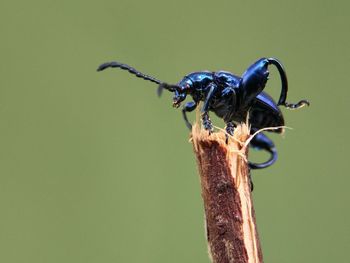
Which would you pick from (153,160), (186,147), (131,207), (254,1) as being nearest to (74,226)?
(131,207)

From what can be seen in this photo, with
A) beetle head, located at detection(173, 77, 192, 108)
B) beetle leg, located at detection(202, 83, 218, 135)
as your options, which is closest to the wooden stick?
beetle leg, located at detection(202, 83, 218, 135)

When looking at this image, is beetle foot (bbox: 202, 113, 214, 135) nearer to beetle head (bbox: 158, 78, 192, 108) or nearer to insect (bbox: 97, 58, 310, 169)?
insect (bbox: 97, 58, 310, 169)

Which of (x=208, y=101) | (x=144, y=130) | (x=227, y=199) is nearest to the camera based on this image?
(x=227, y=199)

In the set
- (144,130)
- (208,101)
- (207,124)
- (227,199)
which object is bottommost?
(227,199)

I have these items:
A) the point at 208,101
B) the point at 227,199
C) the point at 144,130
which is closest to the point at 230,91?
the point at 208,101

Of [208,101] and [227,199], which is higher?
[208,101]

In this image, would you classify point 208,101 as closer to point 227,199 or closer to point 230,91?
point 230,91

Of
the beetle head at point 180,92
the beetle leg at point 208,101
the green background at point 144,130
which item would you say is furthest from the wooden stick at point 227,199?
the green background at point 144,130
